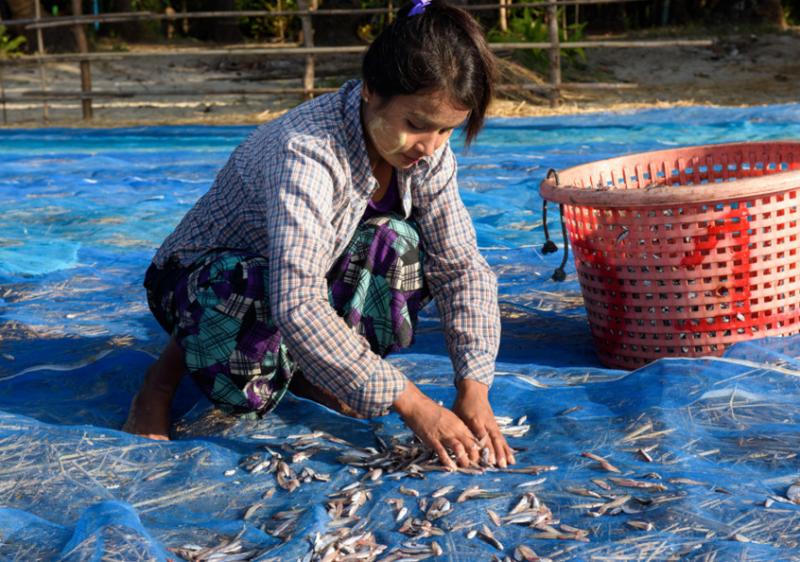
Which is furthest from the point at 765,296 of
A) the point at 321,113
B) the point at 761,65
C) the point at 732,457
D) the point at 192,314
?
the point at 761,65

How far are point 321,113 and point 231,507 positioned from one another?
2.63ft

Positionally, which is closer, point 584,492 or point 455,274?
point 584,492

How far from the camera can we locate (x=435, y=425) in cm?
194

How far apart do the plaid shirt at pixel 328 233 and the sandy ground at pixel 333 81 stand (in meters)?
6.24

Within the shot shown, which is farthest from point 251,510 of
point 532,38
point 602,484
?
point 532,38

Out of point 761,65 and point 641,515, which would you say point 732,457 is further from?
point 761,65

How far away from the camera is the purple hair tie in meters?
1.97

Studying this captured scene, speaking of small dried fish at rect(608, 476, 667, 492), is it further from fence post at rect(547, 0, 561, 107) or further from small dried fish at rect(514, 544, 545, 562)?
fence post at rect(547, 0, 561, 107)

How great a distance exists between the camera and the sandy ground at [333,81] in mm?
9125

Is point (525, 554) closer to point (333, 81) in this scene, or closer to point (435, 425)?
point (435, 425)

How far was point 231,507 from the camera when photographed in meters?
1.93

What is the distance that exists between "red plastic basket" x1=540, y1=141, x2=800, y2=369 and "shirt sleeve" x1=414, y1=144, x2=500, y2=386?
439 millimetres

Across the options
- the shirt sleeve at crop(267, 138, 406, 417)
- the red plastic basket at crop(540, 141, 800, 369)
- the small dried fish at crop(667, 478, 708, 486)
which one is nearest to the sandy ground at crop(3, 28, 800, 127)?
the red plastic basket at crop(540, 141, 800, 369)

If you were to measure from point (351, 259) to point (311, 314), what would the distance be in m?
0.36
